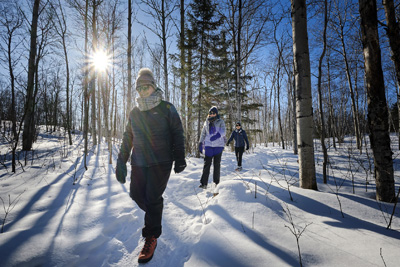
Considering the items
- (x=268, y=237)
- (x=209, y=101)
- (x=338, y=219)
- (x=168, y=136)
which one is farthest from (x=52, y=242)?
(x=209, y=101)

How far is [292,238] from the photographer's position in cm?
159

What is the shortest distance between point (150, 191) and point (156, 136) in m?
0.66

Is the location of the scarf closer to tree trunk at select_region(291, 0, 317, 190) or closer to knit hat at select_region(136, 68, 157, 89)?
knit hat at select_region(136, 68, 157, 89)

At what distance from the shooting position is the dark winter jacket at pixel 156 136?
1.83m

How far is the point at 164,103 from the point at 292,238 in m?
2.15

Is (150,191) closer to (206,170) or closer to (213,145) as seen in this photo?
(206,170)

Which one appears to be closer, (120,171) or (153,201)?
(153,201)

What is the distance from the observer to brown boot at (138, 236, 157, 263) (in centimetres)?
159

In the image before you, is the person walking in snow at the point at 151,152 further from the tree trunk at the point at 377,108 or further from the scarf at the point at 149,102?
the tree trunk at the point at 377,108

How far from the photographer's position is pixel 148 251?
1.66 m

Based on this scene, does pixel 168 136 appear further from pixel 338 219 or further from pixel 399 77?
pixel 399 77

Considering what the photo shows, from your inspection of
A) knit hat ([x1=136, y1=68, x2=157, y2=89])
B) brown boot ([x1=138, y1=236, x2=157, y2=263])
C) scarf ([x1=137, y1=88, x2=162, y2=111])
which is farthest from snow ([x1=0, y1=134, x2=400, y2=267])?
knit hat ([x1=136, y1=68, x2=157, y2=89])

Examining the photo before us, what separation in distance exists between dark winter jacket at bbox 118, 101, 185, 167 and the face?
0.69 feet

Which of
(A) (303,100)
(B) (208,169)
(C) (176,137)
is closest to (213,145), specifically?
(B) (208,169)
